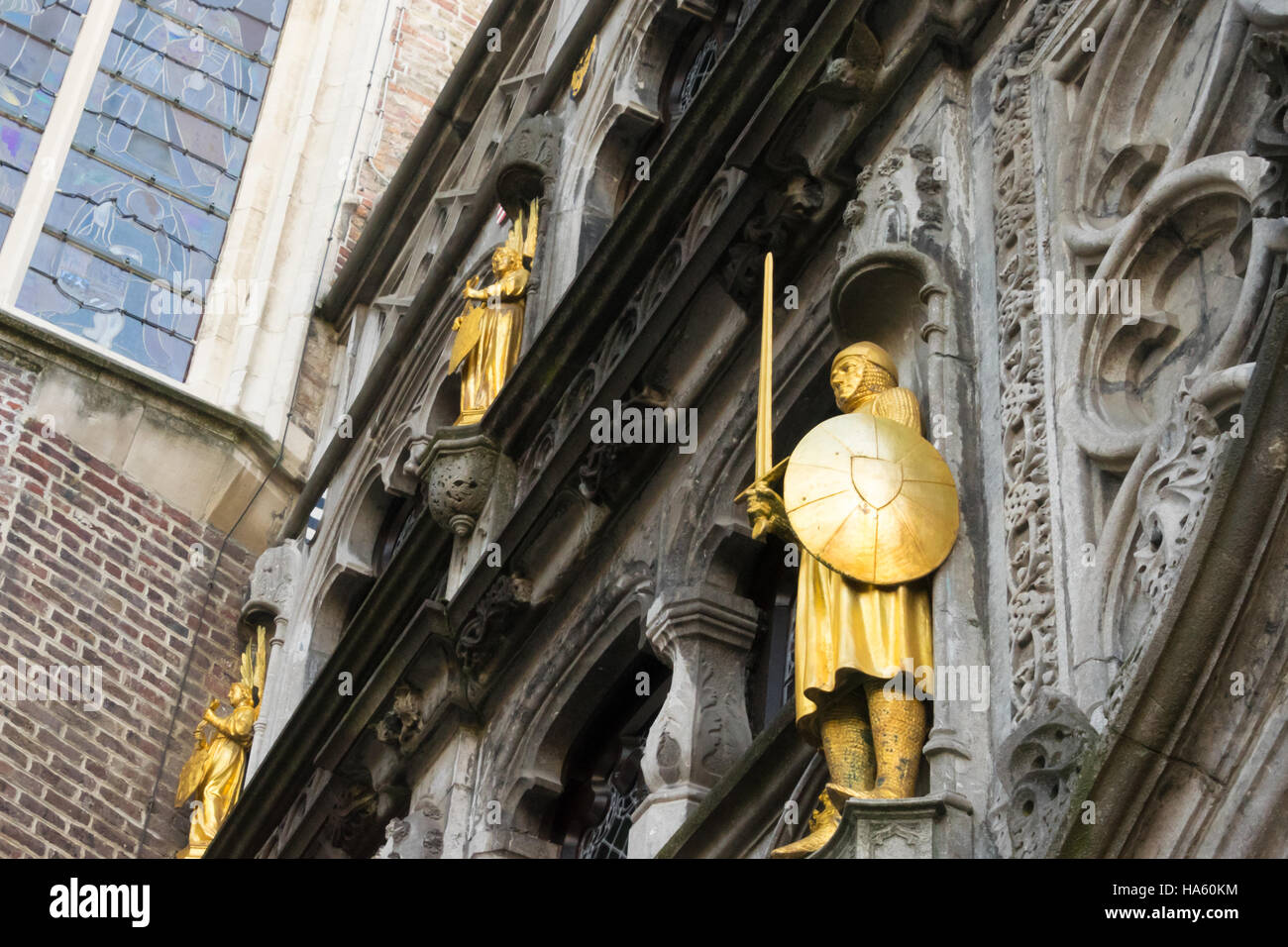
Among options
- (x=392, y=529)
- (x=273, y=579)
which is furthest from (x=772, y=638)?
(x=273, y=579)

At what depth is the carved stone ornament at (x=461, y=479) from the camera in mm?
12008

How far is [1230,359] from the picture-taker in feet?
21.4

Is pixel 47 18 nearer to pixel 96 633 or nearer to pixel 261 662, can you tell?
pixel 96 633

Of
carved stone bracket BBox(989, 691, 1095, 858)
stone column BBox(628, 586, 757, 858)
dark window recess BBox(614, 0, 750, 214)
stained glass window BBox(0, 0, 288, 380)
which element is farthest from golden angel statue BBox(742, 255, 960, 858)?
stained glass window BBox(0, 0, 288, 380)

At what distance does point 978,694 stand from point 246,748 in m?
8.74

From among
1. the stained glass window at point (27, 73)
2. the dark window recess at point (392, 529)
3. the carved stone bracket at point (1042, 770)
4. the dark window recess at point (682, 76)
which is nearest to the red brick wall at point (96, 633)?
the dark window recess at point (392, 529)

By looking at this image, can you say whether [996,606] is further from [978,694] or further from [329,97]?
[329,97]

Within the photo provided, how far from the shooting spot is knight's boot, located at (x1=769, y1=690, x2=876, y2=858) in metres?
7.05

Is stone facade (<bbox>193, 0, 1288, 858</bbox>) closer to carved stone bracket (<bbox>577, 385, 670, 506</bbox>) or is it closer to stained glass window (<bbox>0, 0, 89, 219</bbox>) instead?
carved stone bracket (<bbox>577, 385, 670, 506</bbox>)

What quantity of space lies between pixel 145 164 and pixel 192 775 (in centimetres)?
506

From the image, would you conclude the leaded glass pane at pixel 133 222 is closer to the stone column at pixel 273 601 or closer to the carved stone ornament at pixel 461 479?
the stone column at pixel 273 601

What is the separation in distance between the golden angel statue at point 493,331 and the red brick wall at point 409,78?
16.7 feet

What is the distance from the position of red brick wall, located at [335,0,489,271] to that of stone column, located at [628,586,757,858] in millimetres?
9241

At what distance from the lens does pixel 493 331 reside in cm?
1315
